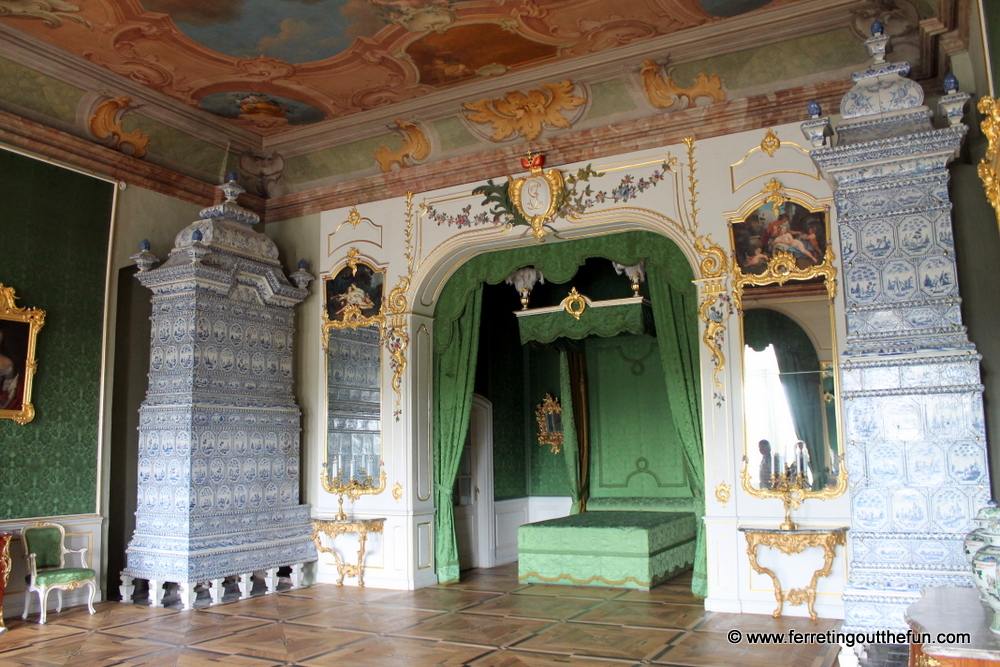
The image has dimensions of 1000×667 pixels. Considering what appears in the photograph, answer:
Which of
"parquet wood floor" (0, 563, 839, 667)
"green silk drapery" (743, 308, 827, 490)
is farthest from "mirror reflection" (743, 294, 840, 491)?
"parquet wood floor" (0, 563, 839, 667)

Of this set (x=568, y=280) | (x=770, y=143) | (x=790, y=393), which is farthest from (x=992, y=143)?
(x=568, y=280)

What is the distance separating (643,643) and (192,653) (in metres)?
2.88

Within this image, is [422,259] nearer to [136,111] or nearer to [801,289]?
[136,111]

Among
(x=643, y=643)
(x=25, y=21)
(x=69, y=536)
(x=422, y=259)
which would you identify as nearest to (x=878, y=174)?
(x=643, y=643)

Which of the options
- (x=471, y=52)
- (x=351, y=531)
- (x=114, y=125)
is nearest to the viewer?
(x=471, y=52)

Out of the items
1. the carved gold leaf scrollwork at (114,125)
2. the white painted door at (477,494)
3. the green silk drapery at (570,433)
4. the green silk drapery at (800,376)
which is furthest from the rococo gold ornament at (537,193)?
the carved gold leaf scrollwork at (114,125)

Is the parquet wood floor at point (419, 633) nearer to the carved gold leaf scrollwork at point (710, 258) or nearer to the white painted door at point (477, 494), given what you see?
the white painted door at point (477, 494)

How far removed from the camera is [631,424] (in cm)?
946

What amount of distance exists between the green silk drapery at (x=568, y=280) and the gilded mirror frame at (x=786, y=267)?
48 cm

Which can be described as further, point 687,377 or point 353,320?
point 353,320

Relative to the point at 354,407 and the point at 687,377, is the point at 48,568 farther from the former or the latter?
the point at 687,377

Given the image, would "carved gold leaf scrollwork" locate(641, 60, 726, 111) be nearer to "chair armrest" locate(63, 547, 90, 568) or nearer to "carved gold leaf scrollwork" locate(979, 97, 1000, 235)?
"carved gold leaf scrollwork" locate(979, 97, 1000, 235)

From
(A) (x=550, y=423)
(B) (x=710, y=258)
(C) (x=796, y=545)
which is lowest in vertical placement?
(C) (x=796, y=545)

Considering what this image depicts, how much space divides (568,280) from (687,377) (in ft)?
5.08
